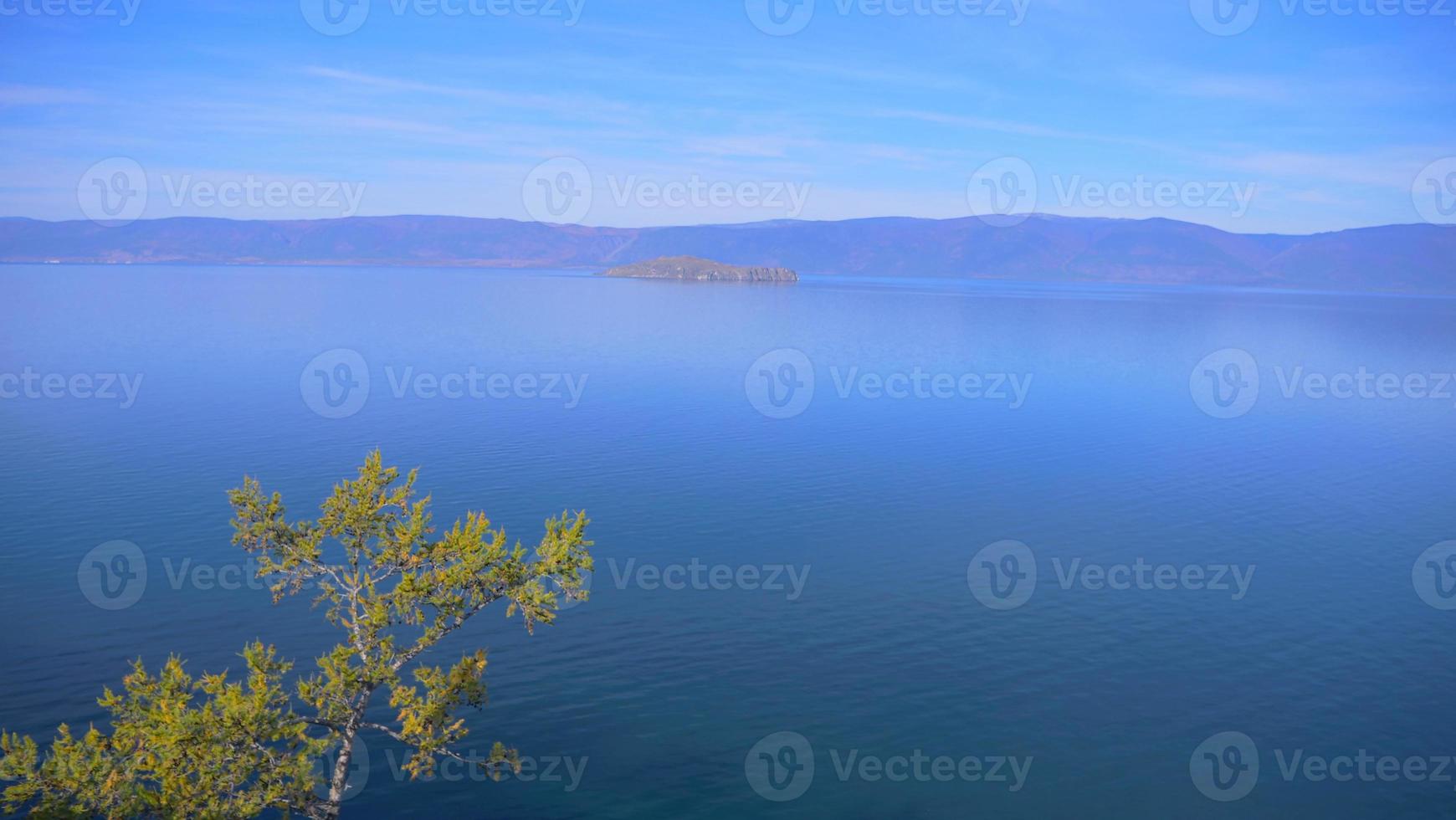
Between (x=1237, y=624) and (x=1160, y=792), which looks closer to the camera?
(x=1160, y=792)

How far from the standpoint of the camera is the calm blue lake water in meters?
29.0

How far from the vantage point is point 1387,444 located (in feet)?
251

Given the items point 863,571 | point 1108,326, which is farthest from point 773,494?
point 1108,326

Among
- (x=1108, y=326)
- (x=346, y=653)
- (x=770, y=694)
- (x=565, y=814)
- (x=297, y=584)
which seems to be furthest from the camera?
(x=1108, y=326)

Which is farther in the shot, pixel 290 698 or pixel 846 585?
pixel 846 585

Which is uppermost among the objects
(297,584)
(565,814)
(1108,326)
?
(1108,326)

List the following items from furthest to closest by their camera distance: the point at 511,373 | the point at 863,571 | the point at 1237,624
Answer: the point at 511,373 < the point at 863,571 < the point at 1237,624

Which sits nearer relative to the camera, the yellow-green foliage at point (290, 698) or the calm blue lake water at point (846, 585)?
the yellow-green foliage at point (290, 698)

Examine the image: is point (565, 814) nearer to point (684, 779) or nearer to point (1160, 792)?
point (684, 779)

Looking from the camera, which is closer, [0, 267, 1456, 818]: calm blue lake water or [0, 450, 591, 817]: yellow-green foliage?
[0, 450, 591, 817]: yellow-green foliage

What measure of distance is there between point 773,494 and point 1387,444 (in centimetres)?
5568

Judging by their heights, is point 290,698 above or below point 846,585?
above

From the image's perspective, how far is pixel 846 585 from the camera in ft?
137

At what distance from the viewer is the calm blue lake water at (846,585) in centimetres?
2902
